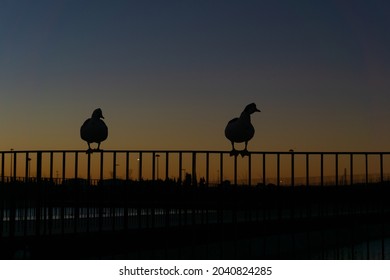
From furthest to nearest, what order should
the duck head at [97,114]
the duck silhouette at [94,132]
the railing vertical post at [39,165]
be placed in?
the duck head at [97,114] < the duck silhouette at [94,132] < the railing vertical post at [39,165]

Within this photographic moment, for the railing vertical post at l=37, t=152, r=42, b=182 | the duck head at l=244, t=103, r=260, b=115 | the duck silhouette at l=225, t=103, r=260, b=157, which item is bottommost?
the railing vertical post at l=37, t=152, r=42, b=182

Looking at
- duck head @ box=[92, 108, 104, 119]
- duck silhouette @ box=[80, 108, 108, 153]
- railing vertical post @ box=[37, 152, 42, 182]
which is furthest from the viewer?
duck head @ box=[92, 108, 104, 119]

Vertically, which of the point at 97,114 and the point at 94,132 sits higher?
the point at 97,114

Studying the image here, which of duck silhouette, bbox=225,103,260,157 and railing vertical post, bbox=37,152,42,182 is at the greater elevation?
duck silhouette, bbox=225,103,260,157

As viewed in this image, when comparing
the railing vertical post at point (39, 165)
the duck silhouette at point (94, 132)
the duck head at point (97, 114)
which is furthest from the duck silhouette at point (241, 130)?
the railing vertical post at point (39, 165)

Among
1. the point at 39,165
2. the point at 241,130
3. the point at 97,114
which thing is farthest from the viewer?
the point at 97,114

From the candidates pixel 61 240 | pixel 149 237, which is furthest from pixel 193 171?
pixel 61 240

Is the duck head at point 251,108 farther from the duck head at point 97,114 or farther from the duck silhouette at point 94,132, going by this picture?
the duck head at point 97,114

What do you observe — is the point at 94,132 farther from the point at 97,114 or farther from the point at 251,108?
the point at 251,108

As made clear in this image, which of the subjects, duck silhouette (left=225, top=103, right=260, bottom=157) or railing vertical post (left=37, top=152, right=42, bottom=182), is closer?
railing vertical post (left=37, top=152, right=42, bottom=182)

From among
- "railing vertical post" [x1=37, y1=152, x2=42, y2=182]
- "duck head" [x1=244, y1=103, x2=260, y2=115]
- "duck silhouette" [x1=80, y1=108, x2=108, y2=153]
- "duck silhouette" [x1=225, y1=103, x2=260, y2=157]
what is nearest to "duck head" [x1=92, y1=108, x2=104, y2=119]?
Result: "duck silhouette" [x1=80, y1=108, x2=108, y2=153]

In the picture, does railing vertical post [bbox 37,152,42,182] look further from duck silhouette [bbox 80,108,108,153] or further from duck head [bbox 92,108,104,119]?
duck head [bbox 92,108,104,119]

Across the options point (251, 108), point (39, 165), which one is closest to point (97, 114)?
point (251, 108)
